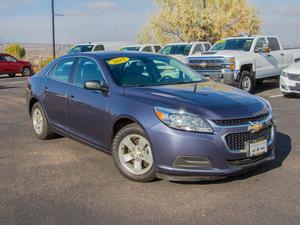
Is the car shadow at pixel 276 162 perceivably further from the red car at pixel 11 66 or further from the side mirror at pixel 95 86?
the red car at pixel 11 66

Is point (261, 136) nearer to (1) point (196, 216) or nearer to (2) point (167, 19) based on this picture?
(1) point (196, 216)

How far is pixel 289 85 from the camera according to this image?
483 inches

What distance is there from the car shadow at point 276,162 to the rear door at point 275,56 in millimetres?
7992

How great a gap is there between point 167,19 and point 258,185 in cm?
2874

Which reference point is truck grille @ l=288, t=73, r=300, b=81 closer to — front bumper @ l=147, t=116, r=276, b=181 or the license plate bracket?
the license plate bracket

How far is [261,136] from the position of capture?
4957 mm

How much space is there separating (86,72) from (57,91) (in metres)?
0.70

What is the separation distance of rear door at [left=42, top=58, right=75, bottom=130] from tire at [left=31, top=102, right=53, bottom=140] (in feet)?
0.68

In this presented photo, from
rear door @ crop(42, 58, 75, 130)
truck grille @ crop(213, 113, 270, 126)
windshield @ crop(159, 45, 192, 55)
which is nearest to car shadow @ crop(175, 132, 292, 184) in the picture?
truck grille @ crop(213, 113, 270, 126)

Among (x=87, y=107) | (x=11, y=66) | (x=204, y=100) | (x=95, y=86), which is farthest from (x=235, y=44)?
(x=11, y=66)

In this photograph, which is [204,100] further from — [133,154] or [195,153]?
[133,154]

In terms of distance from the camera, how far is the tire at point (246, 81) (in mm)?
13355

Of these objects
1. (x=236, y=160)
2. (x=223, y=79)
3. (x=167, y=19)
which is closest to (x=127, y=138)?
(x=236, y=160)

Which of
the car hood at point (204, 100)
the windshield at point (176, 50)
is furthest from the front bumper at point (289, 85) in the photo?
the windshield at point (176, 50)
